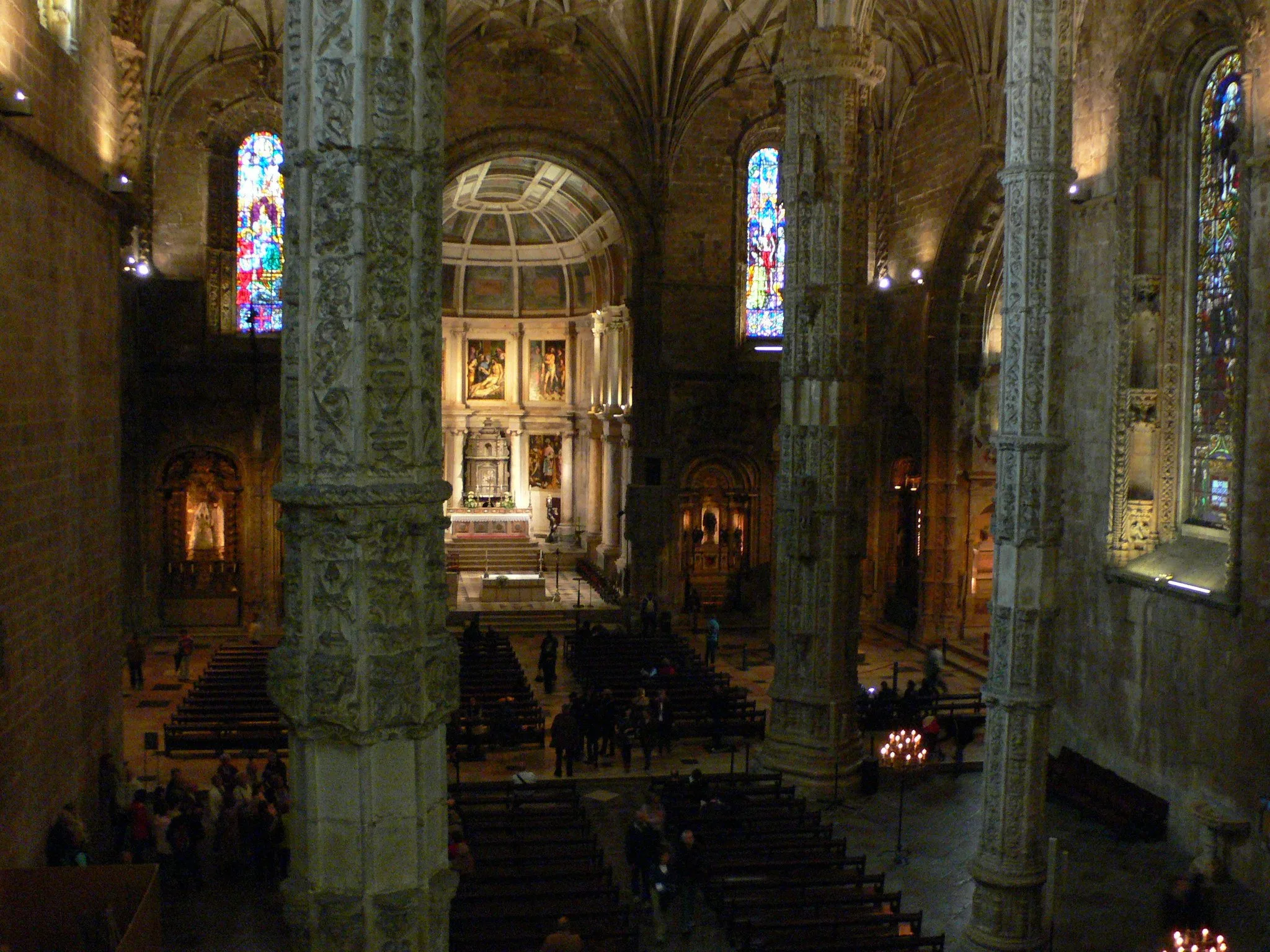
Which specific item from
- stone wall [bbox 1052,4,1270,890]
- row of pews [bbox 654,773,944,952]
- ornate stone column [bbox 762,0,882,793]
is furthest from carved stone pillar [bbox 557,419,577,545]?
row of pews [bbox 654,773,944,952]

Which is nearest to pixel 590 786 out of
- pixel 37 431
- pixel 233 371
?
pixel 37 431

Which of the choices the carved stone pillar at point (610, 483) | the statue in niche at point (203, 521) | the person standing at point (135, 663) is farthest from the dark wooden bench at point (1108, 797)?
the statue in niche at point (203, 521)

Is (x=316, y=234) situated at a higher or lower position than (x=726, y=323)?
lower

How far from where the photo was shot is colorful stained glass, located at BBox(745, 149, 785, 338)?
32031 millimetres

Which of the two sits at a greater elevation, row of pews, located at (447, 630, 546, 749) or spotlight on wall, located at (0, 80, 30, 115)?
spotlight on wall, located at (0, 80, 30, 115)

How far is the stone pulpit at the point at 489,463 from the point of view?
39.5 meters

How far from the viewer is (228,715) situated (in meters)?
19.9

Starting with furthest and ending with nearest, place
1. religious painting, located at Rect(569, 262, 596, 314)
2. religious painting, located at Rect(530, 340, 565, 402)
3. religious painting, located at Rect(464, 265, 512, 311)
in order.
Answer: religious painting, located at Rect(530, 340, 565, 402)
religious painting, located at Rect(464, 265, 512, 311)
religious painting, located at Rect(569, 262, 596, 314)

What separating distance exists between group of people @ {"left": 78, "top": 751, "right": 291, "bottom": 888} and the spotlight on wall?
289 inches

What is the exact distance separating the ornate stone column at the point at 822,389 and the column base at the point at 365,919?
13.1 meters

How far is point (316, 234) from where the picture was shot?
528 cm

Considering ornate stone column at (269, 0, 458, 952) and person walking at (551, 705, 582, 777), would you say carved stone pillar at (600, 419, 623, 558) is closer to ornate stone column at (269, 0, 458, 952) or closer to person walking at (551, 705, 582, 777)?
person walking at (551, 705, 582, 777)

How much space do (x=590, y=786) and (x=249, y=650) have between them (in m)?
8.85

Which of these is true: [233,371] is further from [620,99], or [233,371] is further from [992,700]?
[992,700]
